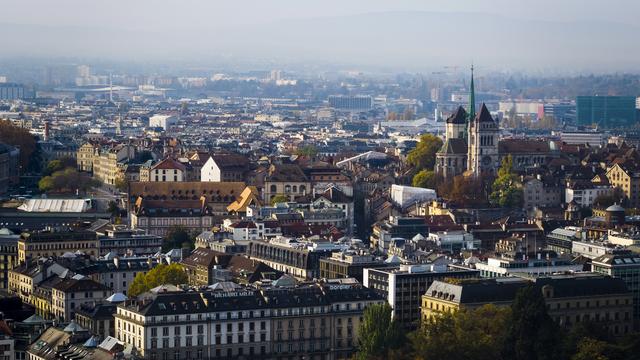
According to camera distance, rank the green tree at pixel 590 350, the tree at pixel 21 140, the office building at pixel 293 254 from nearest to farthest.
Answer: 1. the green tree at pixel 590 350
2. the office building at pixel 293 254
3. the tree at pixel 21 140

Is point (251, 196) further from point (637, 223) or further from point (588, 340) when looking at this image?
point (588, 340)

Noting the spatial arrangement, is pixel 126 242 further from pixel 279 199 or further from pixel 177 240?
pixel 279 199

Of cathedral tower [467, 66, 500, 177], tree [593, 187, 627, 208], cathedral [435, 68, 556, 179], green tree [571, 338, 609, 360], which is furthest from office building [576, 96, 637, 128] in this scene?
green tree [571, 338, 609, 360]

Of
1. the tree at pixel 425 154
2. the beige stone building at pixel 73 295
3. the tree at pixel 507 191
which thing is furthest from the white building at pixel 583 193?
the beige stone building at pixel 73 295

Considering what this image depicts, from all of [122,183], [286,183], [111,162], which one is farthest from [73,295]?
→ [111,162]

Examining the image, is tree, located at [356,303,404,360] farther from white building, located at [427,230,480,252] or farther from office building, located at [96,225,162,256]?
white building, located at [427,230,480,252]

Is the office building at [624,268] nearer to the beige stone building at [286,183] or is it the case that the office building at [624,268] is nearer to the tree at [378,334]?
the tree at [378,334]
